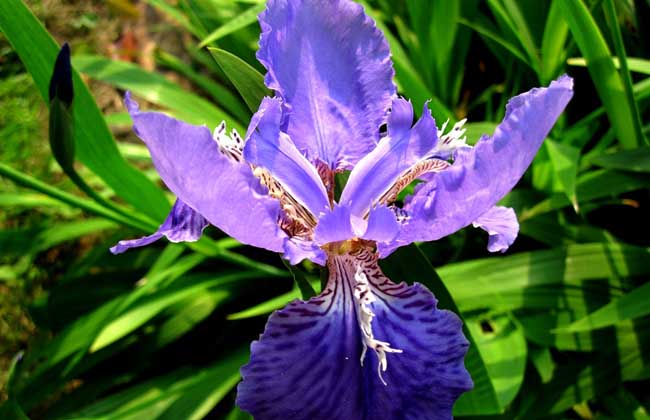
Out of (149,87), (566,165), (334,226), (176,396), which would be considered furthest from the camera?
(149,87)

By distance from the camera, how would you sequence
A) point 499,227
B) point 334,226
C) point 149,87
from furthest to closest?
point 149,87, point 499,227, point 334,226

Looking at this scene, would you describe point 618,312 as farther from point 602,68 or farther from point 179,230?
point 179,230

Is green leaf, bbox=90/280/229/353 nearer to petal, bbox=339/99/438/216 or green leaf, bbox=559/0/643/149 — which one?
petal, bbox=339/99/438/216

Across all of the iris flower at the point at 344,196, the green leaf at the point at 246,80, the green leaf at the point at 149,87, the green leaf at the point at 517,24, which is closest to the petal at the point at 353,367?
the iris flower at the point at 344,196

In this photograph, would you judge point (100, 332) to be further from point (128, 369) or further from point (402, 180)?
point (402, 180)

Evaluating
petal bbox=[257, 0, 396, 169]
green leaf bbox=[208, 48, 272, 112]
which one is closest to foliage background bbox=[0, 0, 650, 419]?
green leaf bbox=[208, 48, 272, 112]

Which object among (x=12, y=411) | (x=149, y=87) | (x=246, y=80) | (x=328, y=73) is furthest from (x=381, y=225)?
(x=149, y=87)

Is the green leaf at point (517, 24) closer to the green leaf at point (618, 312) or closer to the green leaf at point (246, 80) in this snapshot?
the green leaf at point (618, 312)

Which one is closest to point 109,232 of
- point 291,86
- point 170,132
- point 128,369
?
point 128,369
